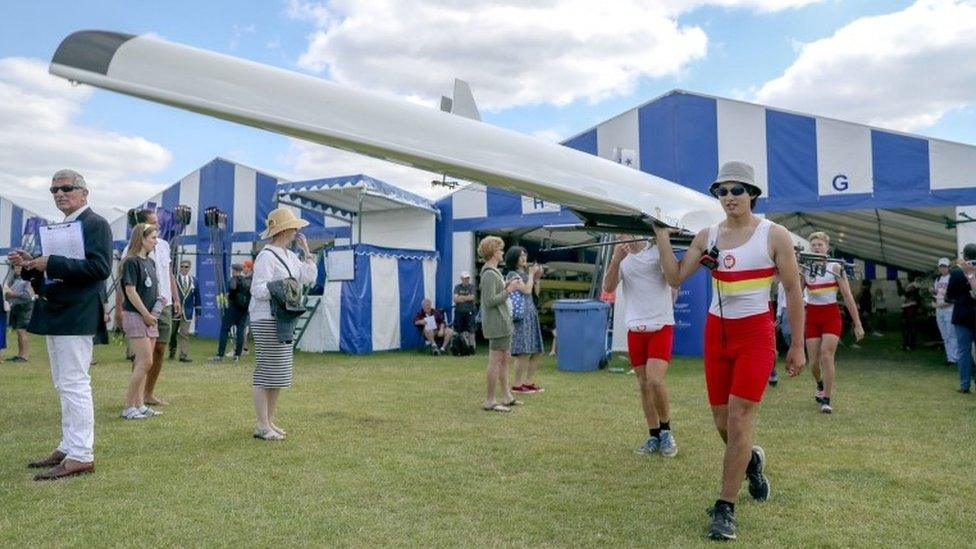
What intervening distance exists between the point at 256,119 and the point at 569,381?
285 inches

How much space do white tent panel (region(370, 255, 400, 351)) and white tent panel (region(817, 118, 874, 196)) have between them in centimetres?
803

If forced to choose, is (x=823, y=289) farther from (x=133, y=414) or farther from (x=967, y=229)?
(x=133, y=414)

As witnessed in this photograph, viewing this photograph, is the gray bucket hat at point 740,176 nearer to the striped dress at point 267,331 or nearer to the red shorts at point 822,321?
the striped dress at point 267,331

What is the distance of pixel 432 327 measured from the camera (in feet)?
46.4

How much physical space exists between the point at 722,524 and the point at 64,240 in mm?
3909

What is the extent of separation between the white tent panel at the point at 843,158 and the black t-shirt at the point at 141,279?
10.4 meters

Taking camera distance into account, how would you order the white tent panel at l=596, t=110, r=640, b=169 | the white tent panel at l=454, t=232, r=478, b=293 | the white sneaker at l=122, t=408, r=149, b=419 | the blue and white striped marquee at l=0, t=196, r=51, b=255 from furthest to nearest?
the blue and white striped marquee at l=0, t=196, r=51, b=255 < the white tent panel at l=454, t=232, r=478, b=293 < the white tent panel at l=596, t=110, r=640, b=169 < the white sneaker at l=122, t=408, r=149, b=419

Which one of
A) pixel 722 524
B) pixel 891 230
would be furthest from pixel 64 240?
pixel 891 230

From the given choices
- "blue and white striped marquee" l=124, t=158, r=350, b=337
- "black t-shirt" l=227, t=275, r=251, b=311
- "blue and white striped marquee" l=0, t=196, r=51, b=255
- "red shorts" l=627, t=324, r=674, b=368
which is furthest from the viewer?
"blue and white striped marquee" l=0, t=196, r=51, b=255

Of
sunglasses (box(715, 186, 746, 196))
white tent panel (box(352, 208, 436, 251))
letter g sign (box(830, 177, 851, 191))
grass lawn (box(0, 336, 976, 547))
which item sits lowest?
grass lawn (box(0, 336, 976, 547))

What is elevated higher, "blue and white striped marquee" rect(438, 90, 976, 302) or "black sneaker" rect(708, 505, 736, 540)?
"blue and white striped marquee" rect(438, 90, 976, 302)

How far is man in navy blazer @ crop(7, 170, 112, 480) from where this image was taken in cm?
415

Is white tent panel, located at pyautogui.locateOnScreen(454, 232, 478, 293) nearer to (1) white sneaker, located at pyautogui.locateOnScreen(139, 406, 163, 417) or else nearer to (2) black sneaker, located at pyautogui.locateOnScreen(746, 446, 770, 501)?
(1) white sneaker, located at pyautogui.locateOnScreen(139, 406, 163, 417)

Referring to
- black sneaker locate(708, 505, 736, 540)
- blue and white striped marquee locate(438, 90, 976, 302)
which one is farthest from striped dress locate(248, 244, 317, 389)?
blue and white striped marquee locate(438, 90, 976, 302)
